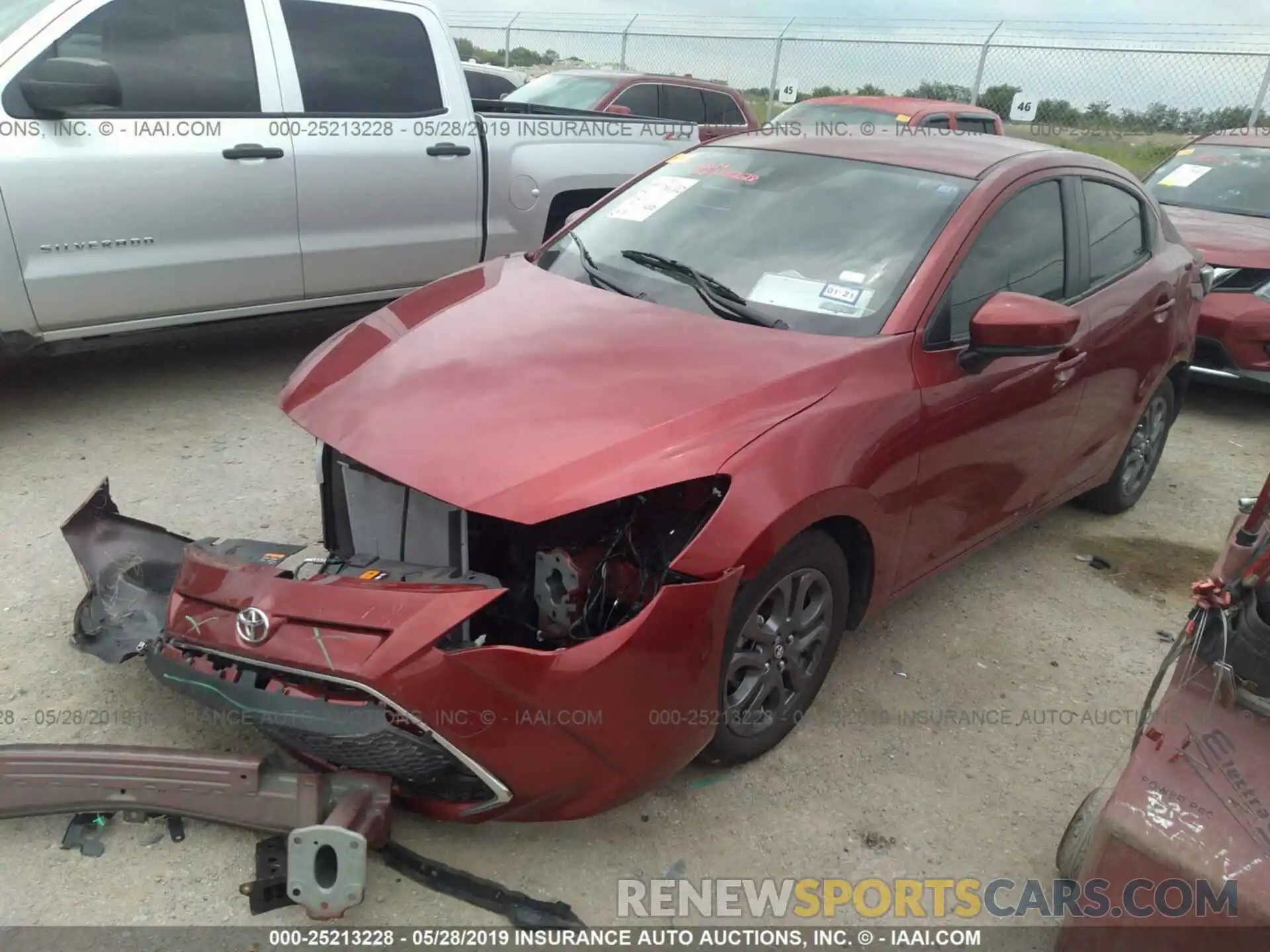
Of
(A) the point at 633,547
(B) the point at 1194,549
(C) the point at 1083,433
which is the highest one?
(A) the point at 633,547

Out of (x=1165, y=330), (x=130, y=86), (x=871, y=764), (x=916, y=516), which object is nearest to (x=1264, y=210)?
(x=1165, y=330)

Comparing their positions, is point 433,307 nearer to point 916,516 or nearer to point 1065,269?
point 916,516

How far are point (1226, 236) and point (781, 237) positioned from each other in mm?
5070

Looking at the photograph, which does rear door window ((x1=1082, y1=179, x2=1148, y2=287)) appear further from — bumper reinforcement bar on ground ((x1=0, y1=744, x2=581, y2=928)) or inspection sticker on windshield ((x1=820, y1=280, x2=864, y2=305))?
bumper reinforcement bar on ground ((x1=0, y1=744, x2=581, y2=928))

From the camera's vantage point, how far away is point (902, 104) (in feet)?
37.7

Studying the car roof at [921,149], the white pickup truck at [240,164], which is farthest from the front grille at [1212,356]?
the white pickup truck at [240,164]

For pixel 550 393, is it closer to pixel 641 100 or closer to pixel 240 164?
pixel 240 164

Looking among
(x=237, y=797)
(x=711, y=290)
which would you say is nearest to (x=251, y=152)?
(x=711, y=290)

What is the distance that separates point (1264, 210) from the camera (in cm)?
723

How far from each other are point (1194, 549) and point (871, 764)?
101 inches

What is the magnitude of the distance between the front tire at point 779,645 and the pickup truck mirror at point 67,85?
11.5ft

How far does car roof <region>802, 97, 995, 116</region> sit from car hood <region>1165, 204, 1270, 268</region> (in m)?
4.42

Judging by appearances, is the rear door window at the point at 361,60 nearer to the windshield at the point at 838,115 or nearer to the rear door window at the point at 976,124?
the windshield at the point at 838,115

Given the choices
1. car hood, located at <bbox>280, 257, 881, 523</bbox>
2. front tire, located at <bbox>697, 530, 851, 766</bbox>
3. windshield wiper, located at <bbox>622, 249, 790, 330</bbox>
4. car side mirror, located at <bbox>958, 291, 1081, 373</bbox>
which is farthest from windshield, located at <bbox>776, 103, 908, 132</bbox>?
front tire, located at <bbox>697, 530, 851, 766</bbox>
